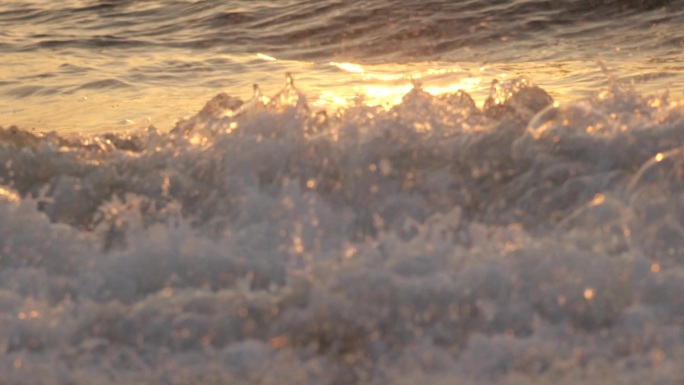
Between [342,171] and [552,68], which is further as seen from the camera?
[552,68]

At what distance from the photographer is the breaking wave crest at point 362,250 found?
2590 mm

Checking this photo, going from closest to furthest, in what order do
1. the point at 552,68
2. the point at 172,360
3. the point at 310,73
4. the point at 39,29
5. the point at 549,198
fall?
1. the point at 172,360
2. the point at 549,198
3. the point at 552,68
4. the point at 310,73
5. the point at 39,29

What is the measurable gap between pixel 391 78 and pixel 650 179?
3342mm

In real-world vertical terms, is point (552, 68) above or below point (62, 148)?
below

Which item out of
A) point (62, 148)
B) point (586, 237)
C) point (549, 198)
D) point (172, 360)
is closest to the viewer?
point (172, 360)

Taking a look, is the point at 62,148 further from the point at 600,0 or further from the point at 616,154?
the point at 600,0

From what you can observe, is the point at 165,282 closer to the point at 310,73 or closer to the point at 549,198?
the point at 549,198

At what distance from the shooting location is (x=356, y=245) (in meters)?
2.93

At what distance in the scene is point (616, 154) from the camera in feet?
10.7

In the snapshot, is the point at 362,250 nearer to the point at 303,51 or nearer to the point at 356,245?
the point at 356,245

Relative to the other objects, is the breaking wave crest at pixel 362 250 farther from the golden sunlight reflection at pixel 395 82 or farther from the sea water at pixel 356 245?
the golden sunlight reflection at pixel 395 82

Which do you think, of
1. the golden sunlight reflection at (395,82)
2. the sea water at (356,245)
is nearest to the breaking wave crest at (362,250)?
the sea water at (356,245)

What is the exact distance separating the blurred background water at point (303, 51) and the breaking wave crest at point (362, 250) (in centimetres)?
157

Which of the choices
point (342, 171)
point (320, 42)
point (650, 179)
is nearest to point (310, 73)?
point (320, 42)
